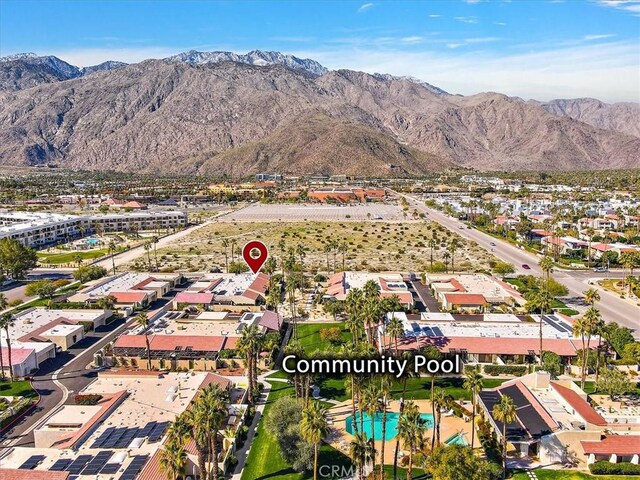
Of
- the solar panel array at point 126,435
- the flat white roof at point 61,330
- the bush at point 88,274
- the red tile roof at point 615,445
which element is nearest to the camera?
the solar panel array at point 126,435

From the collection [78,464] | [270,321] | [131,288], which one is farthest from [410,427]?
[131,288]

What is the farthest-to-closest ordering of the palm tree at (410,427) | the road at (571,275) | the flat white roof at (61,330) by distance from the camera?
the road at (571,275), the flat white roof at (61,330), the palm tree at (410,427)

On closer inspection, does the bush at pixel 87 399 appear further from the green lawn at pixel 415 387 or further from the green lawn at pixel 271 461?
the green lawn at pixel 415 387

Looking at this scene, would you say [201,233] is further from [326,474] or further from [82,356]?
[326,474]

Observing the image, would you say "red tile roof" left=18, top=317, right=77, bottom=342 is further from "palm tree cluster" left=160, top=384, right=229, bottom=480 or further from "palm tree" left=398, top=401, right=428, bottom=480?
"palm tree" left=398, top=401, right=428, bottom=480

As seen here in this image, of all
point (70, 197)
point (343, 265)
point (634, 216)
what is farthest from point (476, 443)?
point (70, 197)

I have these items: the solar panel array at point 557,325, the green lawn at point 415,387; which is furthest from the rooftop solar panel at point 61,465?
the solar panel array at point 557,325
